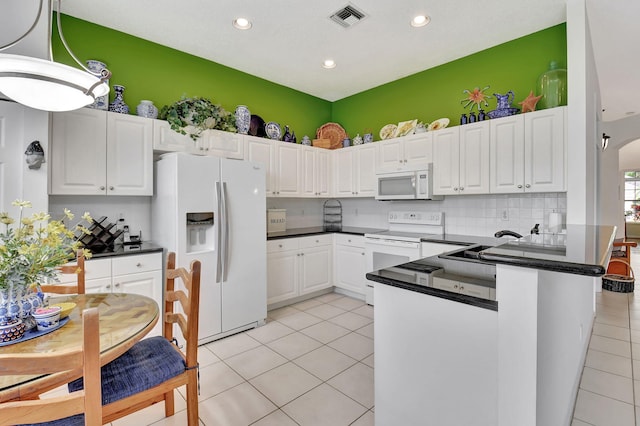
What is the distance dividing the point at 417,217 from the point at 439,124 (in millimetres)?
1168

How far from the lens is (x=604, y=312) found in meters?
3.55

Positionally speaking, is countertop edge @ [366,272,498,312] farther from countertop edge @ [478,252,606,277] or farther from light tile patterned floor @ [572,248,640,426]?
light tile patterned floor @ [572,248,640,426]

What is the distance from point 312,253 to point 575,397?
2818 millimetres

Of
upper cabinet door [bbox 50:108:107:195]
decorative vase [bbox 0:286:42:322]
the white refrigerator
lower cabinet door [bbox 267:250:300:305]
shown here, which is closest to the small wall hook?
upper cabinet door [bbox 50:108:107:195]

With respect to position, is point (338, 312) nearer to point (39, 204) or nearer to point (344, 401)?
point (344, 401)

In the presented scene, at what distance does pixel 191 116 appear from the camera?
3.10m

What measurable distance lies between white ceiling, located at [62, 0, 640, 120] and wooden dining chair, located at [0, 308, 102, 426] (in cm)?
277

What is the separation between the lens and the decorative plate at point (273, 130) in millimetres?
4019

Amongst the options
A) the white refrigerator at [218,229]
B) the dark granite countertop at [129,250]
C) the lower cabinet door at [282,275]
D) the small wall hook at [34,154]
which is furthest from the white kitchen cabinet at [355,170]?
the small wall hook at [34,154]

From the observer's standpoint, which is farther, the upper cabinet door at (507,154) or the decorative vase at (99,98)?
the upper cabinet door at (507,154)

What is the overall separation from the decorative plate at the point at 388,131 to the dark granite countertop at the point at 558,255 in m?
2.87

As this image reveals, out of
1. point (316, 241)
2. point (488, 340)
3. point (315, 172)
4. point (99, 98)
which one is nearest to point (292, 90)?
point (315, 172)

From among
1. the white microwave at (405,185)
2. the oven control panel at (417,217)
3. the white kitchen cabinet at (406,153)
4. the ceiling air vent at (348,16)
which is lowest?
the oven control panel at (417,217)

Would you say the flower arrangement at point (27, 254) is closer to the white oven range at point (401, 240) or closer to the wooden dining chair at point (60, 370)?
the wooden dining chair at point (60, 370)
